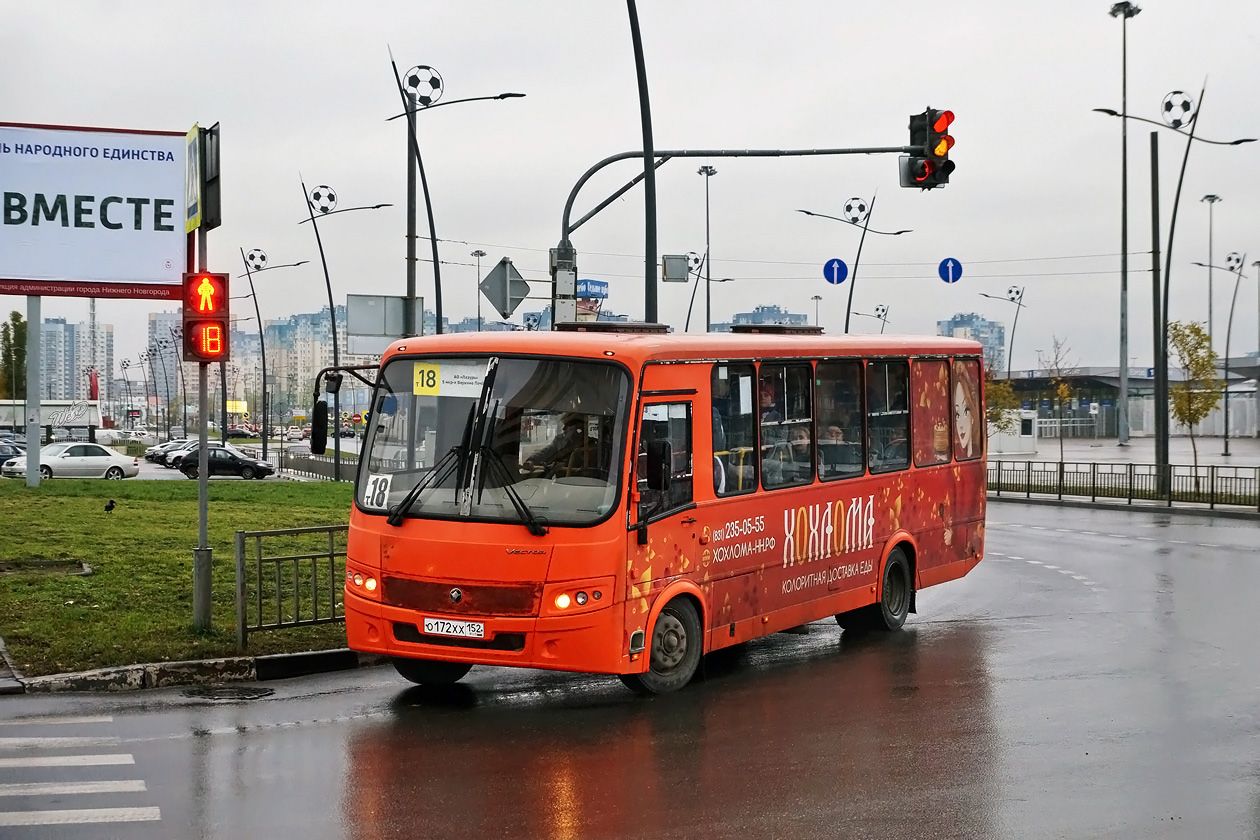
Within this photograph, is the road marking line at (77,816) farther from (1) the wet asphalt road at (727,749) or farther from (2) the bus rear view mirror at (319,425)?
(2) the bus rear view mirror at (319,425)

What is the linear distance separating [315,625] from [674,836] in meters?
7.02

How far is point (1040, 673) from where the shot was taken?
1211 centimetres

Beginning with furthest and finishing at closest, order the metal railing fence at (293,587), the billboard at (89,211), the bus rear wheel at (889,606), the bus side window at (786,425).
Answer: the billboard at (89,211)
the bus rear wheel at (889,606)
the bus side window at (786,425)
the metal railing fence at (293,587)

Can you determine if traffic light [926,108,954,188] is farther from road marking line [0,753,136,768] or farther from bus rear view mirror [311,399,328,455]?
road marking line [0,753,136,768]

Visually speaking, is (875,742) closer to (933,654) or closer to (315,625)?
(933,654)

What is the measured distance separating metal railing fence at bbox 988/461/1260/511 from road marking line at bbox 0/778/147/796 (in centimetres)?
2958

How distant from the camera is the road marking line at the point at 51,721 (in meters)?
9.88

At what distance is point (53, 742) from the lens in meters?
9.28

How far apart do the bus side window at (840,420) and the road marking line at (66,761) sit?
22.3 feet

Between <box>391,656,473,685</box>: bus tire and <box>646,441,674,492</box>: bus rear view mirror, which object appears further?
<box>391,656,473,685</box>: bus tire

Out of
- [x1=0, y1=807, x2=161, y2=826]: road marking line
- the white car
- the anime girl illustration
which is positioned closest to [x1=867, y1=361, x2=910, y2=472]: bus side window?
the anime girl illustration

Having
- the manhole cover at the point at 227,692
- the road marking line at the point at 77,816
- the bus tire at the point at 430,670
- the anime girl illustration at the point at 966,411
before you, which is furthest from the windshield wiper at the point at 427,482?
the anime girl illustration at the point at 966,411

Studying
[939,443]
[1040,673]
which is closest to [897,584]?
[939,443]

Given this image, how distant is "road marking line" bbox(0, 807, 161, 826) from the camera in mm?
7363
